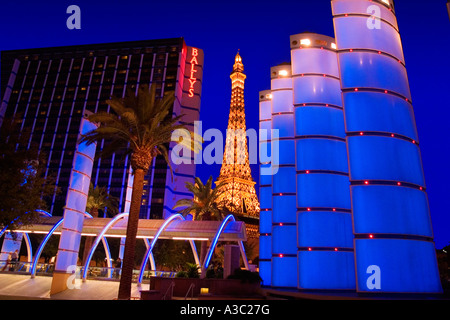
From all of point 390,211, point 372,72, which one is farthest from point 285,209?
point 372,72

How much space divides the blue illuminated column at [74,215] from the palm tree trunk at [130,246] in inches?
196

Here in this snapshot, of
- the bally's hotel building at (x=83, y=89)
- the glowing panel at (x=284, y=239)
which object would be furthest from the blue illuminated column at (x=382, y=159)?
the bally's hotel building at (x=83, y=89)

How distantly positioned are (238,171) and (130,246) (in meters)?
91.2

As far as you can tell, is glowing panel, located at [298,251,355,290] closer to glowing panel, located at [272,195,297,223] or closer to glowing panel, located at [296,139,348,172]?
glowing panel, located at [296,139,348,172]

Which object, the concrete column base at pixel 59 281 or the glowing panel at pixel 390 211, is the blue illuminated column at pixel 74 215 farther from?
the glowing panel at pixel 390 211

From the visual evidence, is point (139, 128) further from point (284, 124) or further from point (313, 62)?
point (313, 62)

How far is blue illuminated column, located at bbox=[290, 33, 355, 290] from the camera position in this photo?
15266mm

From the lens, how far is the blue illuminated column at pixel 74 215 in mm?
20688

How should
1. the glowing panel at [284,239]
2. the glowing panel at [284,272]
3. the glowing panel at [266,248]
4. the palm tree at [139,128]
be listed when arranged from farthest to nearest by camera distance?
1. the glowing panel at [266,248]
2. the glowing panel at [284,239]
3. the palm tree at [139,128]
4. the glowing panel at [284,272]

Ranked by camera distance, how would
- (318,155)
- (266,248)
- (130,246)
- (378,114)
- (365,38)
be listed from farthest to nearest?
(266,248), (130,246), (318,155), (365,38), (378,114)

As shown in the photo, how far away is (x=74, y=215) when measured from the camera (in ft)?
71.4
